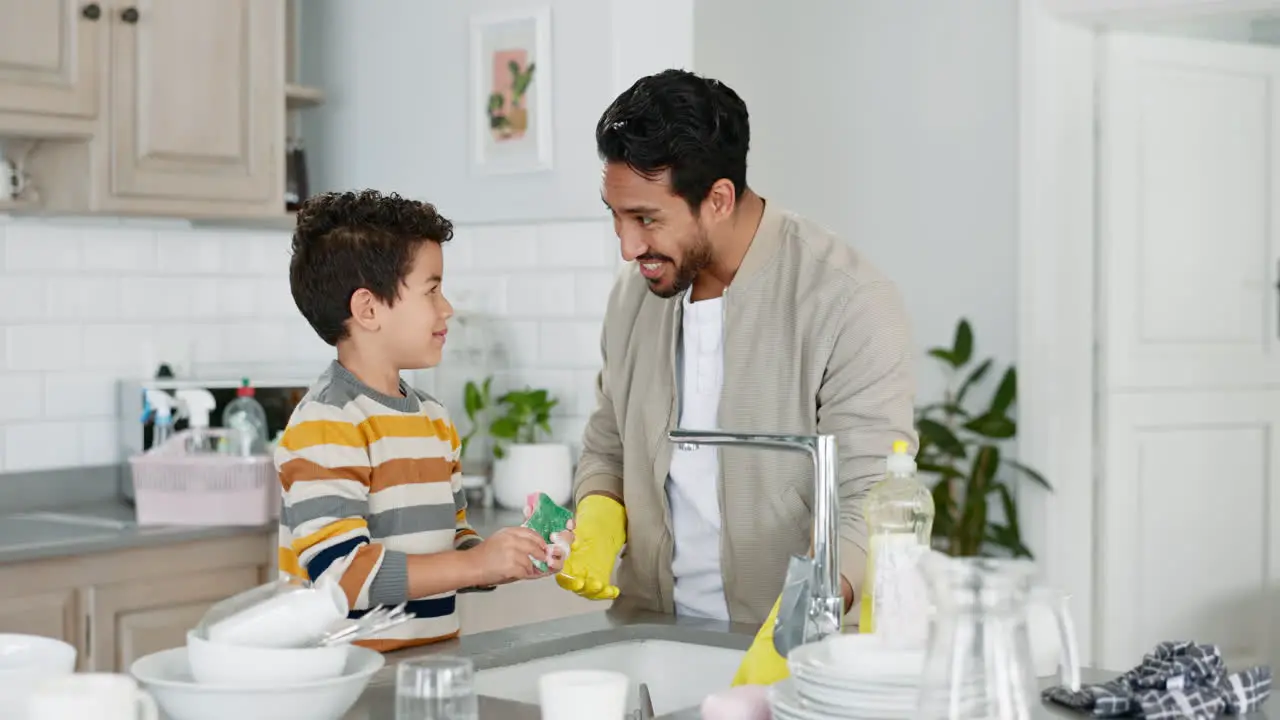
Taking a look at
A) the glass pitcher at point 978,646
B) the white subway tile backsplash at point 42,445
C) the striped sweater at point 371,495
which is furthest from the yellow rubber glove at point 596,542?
the white subway tile backsplash at point 42,445

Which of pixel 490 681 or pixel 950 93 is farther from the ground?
pixel 950 93

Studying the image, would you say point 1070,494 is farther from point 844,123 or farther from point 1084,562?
point 844,123

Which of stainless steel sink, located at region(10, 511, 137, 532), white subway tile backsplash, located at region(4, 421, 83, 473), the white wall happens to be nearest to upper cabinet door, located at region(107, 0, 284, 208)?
white subway tile backsplash, located at region(4, 421, 83, 473)

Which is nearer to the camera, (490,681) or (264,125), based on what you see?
(490,681)

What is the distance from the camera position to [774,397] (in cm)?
227

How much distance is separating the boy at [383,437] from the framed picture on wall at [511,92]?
155cm

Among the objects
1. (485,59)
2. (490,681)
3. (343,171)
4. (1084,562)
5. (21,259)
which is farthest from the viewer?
(1084,562)

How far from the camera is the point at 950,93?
4.57m


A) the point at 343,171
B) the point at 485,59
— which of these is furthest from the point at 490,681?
the point at 343,171

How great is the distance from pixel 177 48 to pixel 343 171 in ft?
2.22

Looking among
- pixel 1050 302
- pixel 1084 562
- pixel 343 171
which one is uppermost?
pixel 343 171

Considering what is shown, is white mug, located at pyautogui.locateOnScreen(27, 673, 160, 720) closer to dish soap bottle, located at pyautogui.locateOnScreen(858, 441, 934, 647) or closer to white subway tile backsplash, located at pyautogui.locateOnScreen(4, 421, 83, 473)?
dish soap bottle, located at pyautogui.locateOnScreen(858, 441, 934, 647)

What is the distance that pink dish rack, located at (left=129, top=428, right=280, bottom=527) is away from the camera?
134 inches

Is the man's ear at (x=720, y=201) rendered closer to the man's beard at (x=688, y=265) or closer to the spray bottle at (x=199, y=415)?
the man's beard at (x=688, y=265)
